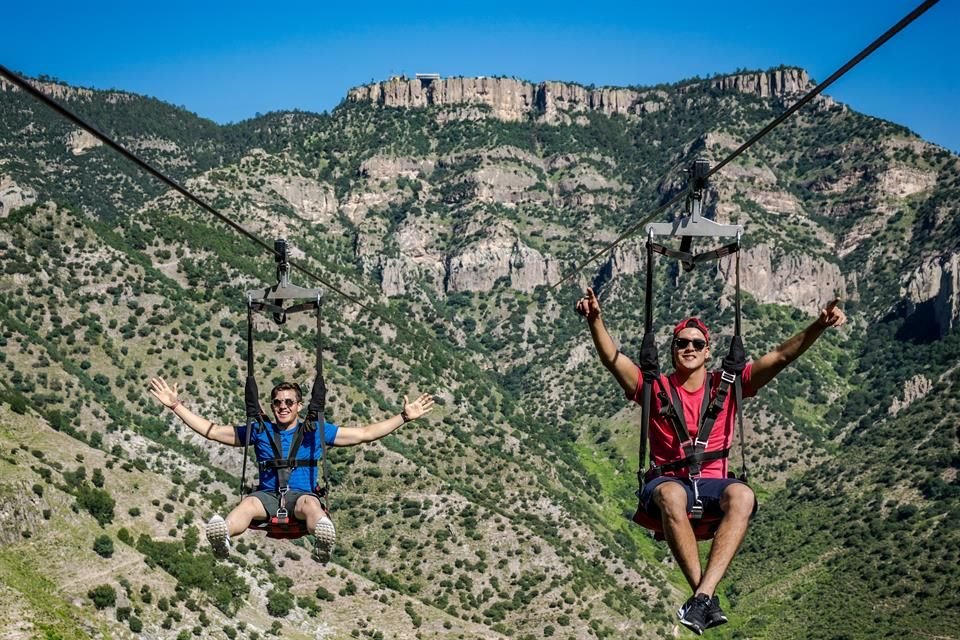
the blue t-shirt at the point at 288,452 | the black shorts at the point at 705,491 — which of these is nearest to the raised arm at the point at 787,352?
the black shorts at the point at 705,491

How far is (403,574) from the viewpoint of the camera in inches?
3907

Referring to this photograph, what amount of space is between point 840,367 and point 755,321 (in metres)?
15.2

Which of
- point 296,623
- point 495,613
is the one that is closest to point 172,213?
point 495,613

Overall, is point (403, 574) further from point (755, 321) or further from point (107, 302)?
point (755, 321)

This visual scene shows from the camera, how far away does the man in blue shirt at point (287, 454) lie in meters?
15.5

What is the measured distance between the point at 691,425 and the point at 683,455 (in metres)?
0.38

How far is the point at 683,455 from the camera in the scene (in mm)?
12203

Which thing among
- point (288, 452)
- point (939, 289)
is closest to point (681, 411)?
point (288, 452)

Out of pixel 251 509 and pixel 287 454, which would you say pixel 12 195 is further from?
pixel 251 509

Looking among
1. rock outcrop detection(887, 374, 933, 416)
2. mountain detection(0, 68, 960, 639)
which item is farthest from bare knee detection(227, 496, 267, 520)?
rock outcrop detection(887, 374, 933, 416)

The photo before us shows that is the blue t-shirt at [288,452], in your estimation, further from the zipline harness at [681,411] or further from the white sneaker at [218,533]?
the zipline harness at [681,411]

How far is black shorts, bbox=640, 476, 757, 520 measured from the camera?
11.7 m

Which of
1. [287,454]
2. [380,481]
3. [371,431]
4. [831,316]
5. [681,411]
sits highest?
[831,316]

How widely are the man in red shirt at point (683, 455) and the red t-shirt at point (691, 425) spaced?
0.01 meters
